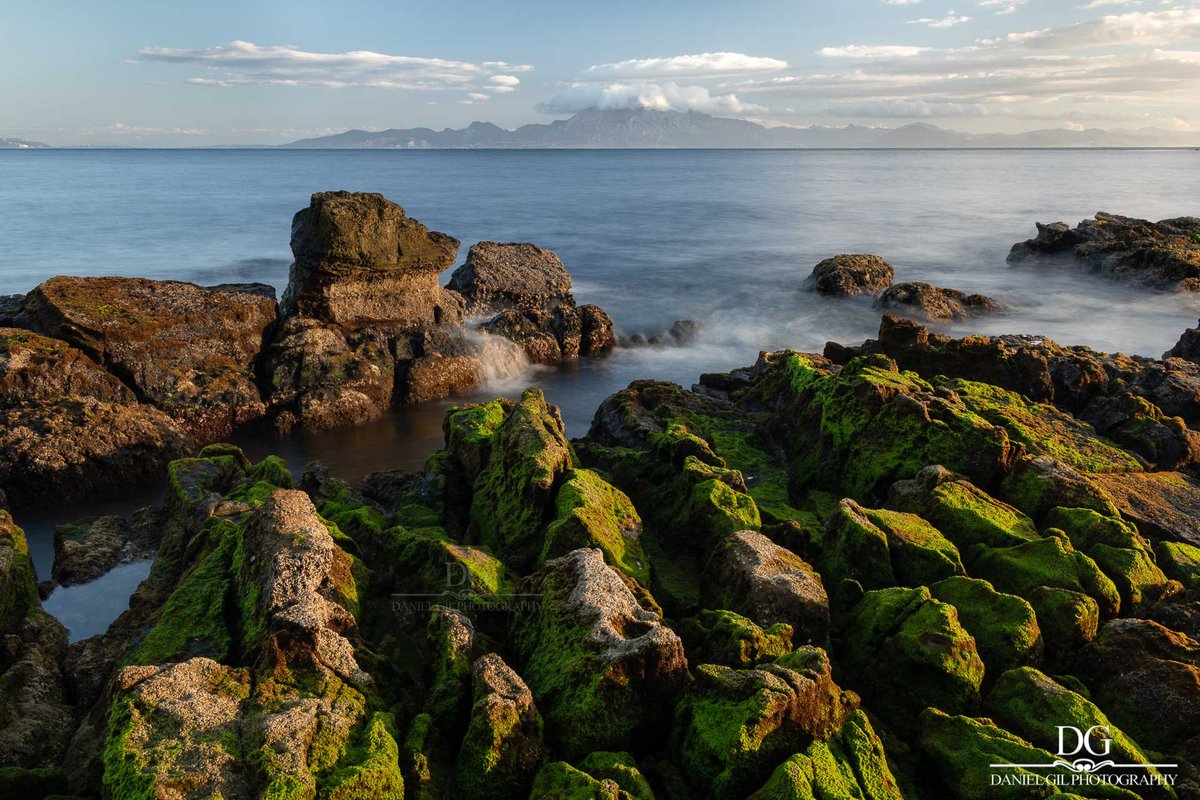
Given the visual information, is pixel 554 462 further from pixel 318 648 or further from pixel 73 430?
pixel 73 430

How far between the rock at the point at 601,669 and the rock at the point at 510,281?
17.1 metres

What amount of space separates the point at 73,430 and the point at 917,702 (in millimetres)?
14146

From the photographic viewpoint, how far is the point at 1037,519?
31.2ft

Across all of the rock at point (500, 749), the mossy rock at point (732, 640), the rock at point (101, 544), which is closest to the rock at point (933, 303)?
the mossy rock at point (732, 640)

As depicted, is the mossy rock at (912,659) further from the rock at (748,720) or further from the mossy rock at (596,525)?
the mossy rock at (596,525)

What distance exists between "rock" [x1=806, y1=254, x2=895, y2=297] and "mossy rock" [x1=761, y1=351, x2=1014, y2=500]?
62.4 ft

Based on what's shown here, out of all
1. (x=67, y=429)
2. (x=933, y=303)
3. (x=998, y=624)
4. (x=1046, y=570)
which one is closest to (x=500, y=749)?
(x=998, y=624)

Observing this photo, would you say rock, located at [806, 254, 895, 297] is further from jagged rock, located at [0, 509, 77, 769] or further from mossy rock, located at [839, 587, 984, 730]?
jagged rock, located at [0, 509, 77, 769]

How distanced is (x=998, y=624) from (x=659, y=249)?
40649 mm

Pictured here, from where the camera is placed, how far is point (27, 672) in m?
7.09

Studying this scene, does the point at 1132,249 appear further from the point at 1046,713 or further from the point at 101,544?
the point at 101,544

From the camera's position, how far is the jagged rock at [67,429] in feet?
A: 44.1

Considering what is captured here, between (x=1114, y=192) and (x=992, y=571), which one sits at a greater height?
(x=1114, y=192)

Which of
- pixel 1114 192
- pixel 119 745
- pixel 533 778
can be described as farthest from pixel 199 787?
pixel 1114 192
